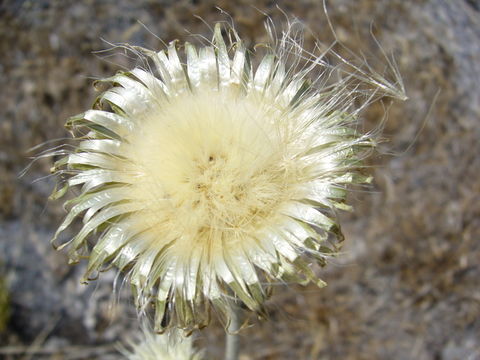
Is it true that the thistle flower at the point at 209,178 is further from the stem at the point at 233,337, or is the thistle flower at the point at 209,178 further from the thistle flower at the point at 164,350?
the thistle flower at the point at 164,350

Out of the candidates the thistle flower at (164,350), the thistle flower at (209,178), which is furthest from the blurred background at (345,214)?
the thistle flower at (209,178)

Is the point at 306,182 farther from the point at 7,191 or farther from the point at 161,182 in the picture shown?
the point at 7,191

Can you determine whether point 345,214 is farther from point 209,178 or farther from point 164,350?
point 209,178

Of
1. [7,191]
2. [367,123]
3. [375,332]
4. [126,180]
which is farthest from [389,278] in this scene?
[7,191]

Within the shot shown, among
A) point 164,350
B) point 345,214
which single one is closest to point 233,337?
point 164,350

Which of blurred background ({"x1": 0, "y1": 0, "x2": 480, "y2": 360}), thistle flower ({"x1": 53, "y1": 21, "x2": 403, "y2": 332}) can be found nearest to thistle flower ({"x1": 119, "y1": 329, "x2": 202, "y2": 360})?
thistle flower ({"x1": 53, "y1": 21, "x2": 403, "y2": 332})

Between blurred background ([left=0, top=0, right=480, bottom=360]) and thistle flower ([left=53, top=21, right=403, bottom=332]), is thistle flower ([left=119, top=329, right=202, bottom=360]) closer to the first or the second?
thistle flower ([left=53, top=21, right=403, bottom=332])
